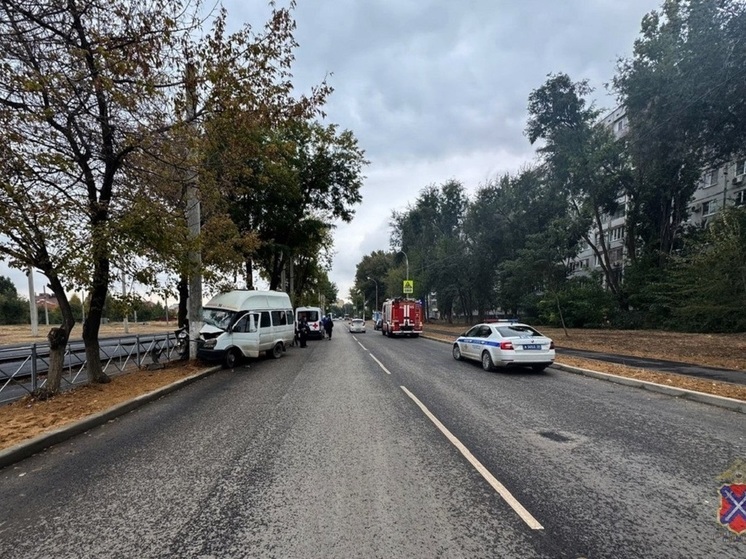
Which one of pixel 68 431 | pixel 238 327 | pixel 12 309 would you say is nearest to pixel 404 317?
pixel 238 327

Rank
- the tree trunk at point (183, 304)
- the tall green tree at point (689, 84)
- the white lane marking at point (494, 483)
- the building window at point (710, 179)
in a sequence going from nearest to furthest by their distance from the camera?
the white lane marking at point (494, 483) → the tall green tree at point (689, 84) → the tree trunk at point (183, 304) → the building window at point (710, 179)

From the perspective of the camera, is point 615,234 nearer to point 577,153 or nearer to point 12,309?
point 577,153

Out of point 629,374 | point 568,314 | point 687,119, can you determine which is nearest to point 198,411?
point 629,374

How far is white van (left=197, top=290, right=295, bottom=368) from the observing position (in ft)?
44.7

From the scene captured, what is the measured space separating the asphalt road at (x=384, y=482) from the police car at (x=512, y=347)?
3.72 m

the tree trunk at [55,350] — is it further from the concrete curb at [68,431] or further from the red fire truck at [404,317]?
the red fire truck at [404,317]

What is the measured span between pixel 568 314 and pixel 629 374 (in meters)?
26.3

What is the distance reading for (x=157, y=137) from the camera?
28.6 ft

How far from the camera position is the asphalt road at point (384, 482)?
10.5 ft

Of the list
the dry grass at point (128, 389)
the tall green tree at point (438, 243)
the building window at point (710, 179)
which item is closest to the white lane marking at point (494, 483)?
the dry grass at point (128, 389)

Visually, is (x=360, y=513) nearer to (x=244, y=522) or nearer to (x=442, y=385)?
(x=244, y=522)

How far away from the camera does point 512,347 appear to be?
11.8m

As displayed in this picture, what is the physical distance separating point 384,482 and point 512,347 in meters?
8.48

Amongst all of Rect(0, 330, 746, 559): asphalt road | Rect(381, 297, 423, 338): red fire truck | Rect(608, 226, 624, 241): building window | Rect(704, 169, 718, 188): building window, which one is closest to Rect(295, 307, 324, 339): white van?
Rect(381, 297, 423, 338): red fire truck
